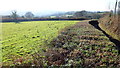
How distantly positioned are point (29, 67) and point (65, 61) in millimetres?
2715

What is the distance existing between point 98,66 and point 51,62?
11.1ft

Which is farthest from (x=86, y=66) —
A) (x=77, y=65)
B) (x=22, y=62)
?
(x=22, y=62)

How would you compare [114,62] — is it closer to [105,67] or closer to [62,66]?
[105,67]

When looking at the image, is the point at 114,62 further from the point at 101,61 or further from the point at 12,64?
the point at 12,64

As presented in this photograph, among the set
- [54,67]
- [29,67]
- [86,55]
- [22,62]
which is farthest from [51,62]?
[86,55]

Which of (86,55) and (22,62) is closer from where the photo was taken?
(22,62)

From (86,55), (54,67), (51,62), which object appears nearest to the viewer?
(54,67)

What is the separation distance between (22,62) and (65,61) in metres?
3.36

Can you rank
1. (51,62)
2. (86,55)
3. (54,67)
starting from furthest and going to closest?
(86,55) → (51,62) → (54,67)

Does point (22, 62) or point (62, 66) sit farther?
point (22, 62)

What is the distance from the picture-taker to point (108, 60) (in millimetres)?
10508

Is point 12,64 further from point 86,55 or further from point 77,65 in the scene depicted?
point 86,55

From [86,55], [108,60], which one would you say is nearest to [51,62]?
[86,55]

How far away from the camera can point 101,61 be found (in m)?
10.3
